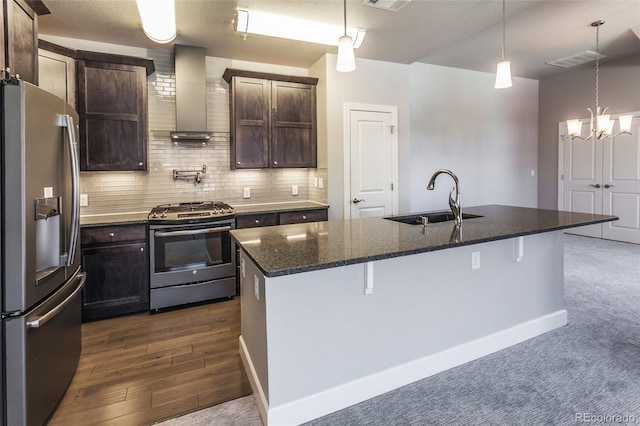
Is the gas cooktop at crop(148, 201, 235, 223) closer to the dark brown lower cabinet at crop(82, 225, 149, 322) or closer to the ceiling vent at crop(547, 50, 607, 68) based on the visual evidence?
the dark brown lower cabinet at crop(82, 225, 149, 322)

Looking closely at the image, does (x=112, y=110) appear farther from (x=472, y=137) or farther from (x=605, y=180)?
(x=605, y=180)

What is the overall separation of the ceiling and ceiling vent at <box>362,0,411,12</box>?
0.07 metres

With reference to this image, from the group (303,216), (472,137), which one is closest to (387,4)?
(303,216)

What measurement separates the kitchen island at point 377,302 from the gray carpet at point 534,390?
0.09 metres

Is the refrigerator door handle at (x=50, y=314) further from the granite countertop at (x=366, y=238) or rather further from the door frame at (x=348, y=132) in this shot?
the door frame at (x=348, y=132)

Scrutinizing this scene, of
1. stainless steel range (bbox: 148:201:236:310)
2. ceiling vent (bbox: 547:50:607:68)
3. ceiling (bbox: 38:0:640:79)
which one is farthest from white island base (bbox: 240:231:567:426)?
ceiling vent (bbox: 547:50:607:68)

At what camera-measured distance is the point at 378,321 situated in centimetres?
207

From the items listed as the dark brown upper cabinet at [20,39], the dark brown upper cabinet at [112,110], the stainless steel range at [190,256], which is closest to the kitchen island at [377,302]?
the stainless steel range at [190,256]

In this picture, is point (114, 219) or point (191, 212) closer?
point (114, 219)

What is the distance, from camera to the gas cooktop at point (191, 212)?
133 inches

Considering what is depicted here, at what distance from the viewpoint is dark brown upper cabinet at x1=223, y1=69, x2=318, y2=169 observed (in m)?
4.00

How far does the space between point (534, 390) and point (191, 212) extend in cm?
319

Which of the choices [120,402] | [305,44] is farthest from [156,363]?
[305,44]

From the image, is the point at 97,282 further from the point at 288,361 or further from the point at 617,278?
the point at 617,278
